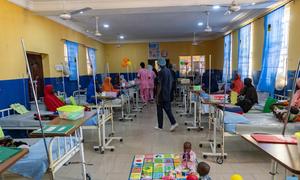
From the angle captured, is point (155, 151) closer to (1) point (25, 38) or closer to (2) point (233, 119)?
(2) point (233, 119)

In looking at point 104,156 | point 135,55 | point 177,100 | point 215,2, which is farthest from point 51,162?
point 135,55

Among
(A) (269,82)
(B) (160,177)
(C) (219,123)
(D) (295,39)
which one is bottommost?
(B) (160,177)

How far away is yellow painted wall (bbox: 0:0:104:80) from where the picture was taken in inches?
156

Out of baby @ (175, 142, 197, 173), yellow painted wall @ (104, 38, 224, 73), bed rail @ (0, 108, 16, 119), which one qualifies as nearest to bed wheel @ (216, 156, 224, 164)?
baby @ (175, 142, 197, 173)

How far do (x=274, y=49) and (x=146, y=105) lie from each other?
4.36 metres

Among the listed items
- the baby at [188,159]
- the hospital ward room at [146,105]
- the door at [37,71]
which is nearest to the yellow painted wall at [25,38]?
the hospital ward room at [146,105]

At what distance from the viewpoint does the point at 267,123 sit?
10.8 feet

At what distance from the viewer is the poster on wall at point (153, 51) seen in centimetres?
1091

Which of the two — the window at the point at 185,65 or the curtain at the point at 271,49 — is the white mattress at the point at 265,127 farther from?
the window at the point at 185,65

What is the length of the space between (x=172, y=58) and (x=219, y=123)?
789cm

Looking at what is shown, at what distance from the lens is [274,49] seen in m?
4.92

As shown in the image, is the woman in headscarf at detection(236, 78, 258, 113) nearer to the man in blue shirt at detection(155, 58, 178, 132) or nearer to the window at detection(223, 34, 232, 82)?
the man in blue shirt at detection(155, 58, 178, 132)

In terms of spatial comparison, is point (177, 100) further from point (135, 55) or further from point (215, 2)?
point (215, 2)

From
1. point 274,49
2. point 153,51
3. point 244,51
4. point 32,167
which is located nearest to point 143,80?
point 244,51
